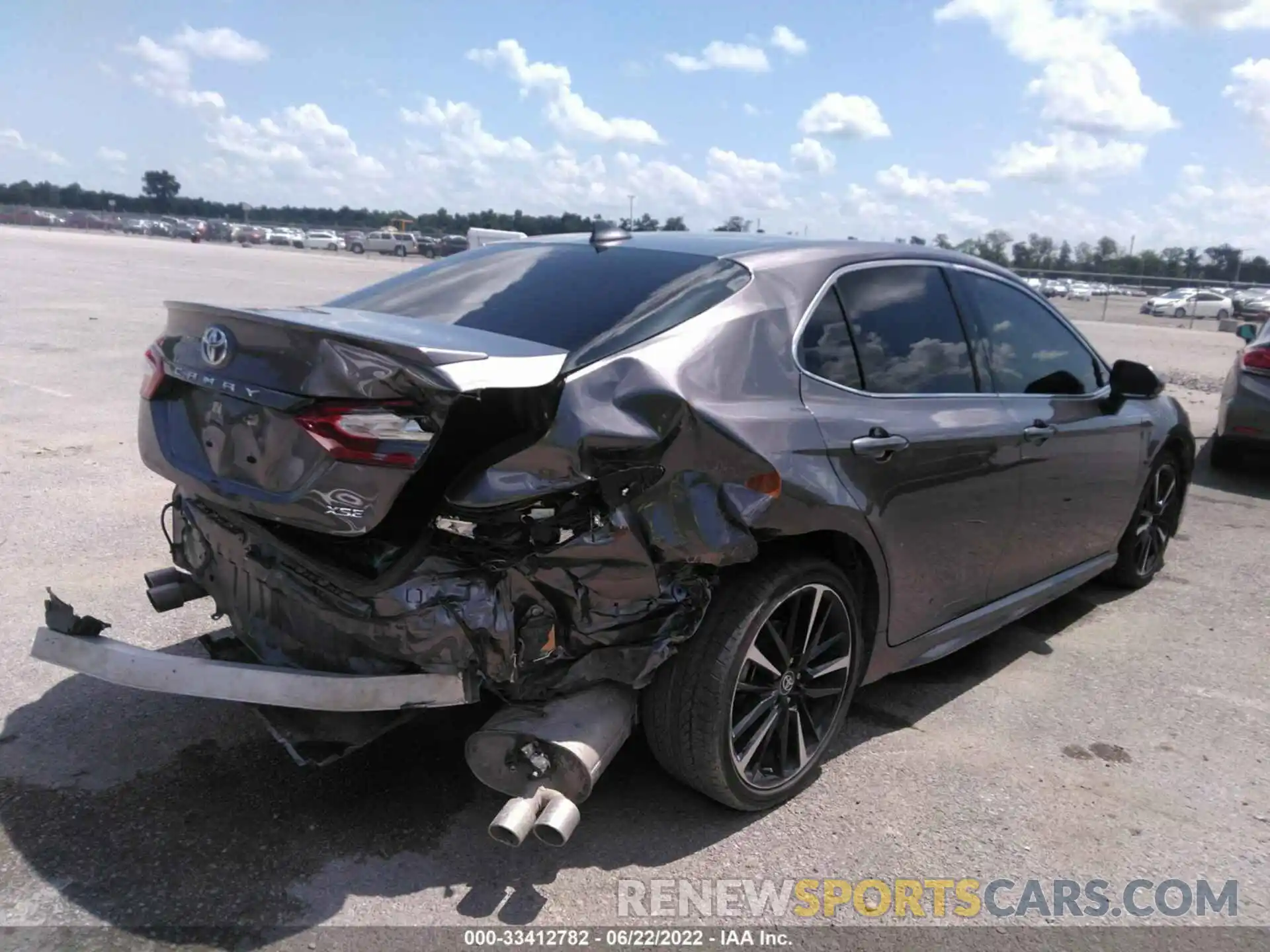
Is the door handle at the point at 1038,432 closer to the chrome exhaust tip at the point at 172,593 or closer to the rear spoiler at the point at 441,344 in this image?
the rear spoiler at the point at 441,344

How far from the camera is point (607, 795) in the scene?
3258 mm

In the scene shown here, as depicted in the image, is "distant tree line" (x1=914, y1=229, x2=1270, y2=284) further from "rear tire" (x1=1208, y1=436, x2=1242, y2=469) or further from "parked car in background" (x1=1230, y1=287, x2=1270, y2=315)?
"rear tire" (x1=1208, y1=436, x2=1242, y2=469)

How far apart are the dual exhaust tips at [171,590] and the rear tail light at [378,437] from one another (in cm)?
136

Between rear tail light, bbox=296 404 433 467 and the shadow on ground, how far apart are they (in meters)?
1.21

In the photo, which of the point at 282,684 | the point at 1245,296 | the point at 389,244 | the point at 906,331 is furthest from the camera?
the point at 389,244

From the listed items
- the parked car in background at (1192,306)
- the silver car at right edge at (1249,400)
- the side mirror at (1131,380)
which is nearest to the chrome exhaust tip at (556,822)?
the side mirror at (1131,380)

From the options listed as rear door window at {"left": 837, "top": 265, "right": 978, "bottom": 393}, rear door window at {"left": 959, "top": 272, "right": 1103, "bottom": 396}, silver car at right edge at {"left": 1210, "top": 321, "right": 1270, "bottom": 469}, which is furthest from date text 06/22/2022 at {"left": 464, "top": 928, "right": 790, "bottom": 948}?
silver car at right edge at {"left": 1210, "top": 321, "right": 1270, "bottom": 469}

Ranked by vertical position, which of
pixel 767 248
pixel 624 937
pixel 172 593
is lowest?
pixel 624 937

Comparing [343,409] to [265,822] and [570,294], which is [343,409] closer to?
[570,294]

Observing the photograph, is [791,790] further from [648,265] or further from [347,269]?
[347,269]

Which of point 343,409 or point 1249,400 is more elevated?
point 343,409

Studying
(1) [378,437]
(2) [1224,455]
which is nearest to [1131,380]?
(1) [378,437]

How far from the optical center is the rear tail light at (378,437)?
2.47 meters

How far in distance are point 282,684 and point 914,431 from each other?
221 centimetres
